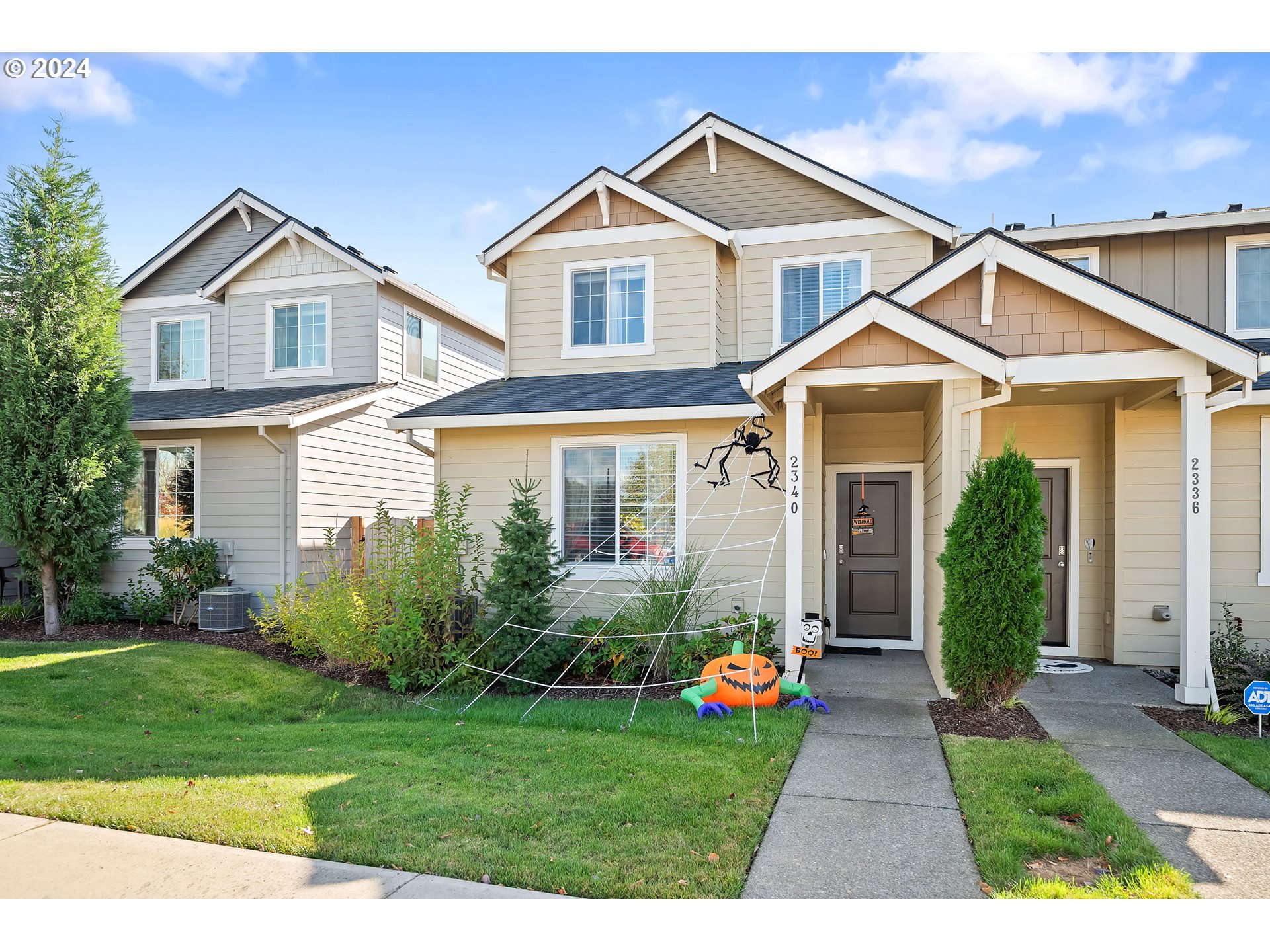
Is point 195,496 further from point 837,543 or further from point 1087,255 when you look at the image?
point 1087,255

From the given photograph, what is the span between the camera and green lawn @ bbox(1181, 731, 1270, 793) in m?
5.19

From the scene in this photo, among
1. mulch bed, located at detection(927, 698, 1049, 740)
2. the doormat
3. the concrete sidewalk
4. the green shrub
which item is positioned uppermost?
the green shrub

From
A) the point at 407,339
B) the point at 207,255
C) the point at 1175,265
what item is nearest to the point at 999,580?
the point at 1175,265

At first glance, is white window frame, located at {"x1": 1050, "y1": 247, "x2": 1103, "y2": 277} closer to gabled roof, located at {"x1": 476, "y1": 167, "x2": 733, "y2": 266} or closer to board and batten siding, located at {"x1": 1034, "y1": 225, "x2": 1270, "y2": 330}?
board and batten siding, located at {"x1": 1034, "y1": 225, "x2": 1270, "y2": 330}

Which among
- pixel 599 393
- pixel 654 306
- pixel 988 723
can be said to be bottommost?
pixel 988 723

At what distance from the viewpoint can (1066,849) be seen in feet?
13.2

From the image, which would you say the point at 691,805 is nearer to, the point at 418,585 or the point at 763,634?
the point at 763,634

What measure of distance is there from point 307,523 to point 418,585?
168 inches

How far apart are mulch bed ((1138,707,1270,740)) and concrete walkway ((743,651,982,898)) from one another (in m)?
1.90

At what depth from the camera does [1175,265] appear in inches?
401

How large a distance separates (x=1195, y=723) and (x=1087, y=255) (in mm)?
6390

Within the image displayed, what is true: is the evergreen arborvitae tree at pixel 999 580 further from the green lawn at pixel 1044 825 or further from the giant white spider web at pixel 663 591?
the giant white spider web at pixel 663 591

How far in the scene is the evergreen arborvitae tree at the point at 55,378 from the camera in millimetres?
10461

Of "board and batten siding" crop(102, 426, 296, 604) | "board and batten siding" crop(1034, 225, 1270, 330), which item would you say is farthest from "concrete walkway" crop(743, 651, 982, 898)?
"board and batten siding" crop(102, 426, 296, 604)
